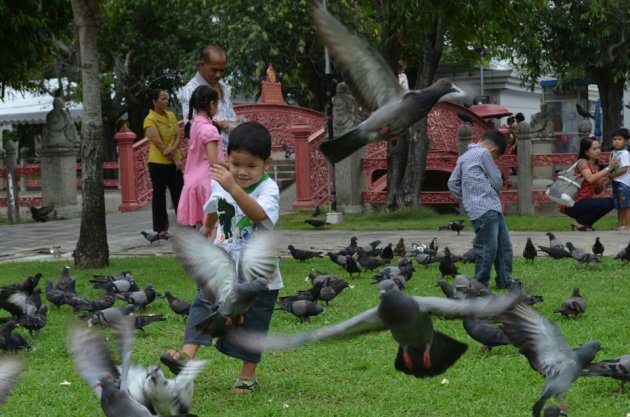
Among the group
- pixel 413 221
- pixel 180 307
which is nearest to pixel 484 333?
pixel 180 307

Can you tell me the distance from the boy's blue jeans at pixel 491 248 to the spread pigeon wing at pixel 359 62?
11.8 ft

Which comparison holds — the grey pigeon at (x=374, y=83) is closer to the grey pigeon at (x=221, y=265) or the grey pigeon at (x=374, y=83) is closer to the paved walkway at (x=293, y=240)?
the grey pigeon at (x=221, y=265)

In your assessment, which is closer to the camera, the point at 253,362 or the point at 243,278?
the point at 243,278

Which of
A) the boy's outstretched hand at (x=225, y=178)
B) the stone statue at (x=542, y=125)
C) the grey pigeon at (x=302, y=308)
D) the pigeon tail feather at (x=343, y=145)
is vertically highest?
the stone statue at (x=542, y=125)

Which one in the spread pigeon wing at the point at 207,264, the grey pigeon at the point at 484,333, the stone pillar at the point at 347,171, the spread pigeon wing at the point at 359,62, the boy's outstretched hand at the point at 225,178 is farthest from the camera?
the stone pillar at the point at 347,171

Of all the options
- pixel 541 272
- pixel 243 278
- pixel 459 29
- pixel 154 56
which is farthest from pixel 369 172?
pixel 154 56

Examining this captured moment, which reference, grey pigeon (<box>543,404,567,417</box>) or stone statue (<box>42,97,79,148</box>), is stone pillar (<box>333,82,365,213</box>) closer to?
stone statue (<box>42,97,79,148</box>)

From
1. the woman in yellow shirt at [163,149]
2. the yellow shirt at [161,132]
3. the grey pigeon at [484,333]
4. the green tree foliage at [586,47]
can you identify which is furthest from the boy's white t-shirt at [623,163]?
the green tree foliage at [586,47]

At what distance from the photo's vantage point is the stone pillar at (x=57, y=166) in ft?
66.7

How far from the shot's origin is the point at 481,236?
8.87 m

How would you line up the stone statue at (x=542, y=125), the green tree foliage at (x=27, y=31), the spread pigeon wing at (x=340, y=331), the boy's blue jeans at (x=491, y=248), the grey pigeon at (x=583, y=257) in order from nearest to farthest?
1. the spread pigeon wing at (x=340, y=331)
2. the boy's blue jeans at (x=491, y=248)
3. the grey pigeon at (x=583, y=257)
4. the green tree foliage at (x=27, y=31)
5. the stone statue at (x=542, y=125)

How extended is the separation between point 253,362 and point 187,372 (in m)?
1.22

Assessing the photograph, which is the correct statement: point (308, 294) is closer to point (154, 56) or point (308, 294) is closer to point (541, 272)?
point (541, 272)

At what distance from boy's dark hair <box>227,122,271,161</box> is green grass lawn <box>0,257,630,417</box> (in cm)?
116
